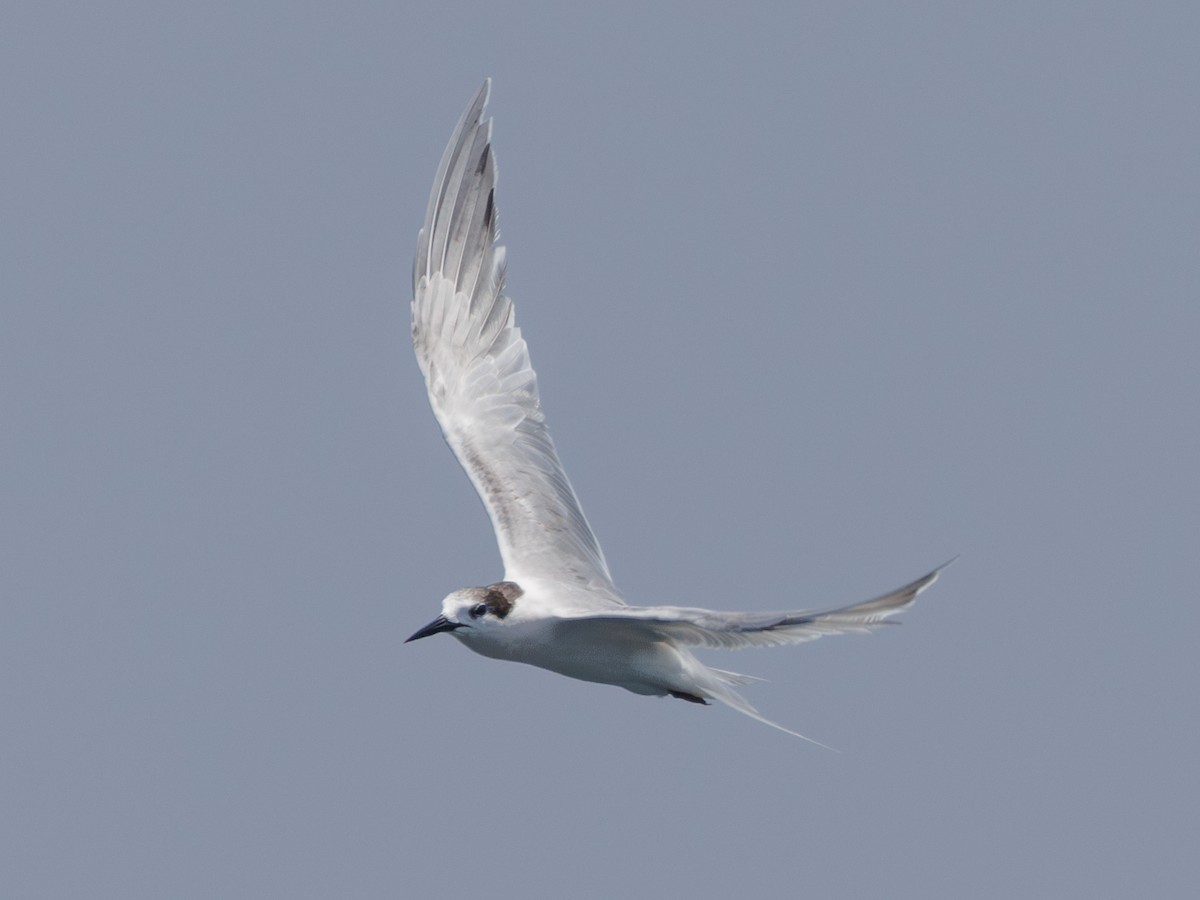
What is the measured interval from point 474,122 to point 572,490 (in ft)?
9.39

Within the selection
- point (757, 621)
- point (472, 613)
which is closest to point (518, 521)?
point (472, 613)

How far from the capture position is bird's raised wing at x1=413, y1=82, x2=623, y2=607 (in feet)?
40.7

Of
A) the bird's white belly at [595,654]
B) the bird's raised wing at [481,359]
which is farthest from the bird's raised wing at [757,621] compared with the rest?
the bird's raised wing at [481,359]

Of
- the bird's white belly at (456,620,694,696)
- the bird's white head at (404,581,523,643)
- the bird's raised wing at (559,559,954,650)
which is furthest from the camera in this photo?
the bird's white belly at (456,620,694,696)

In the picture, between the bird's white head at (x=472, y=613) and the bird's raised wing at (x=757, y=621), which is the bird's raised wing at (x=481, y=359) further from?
the bird's raised wing at (x=757, y=621)

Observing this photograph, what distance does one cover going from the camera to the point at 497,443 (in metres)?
A: 12.8

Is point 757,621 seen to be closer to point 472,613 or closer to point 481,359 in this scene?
point 472,613

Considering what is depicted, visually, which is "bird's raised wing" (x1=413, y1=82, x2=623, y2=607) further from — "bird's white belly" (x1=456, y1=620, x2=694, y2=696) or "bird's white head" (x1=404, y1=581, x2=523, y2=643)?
"bird's white head" (x1=404, y1=581, x2=523, y2=643)

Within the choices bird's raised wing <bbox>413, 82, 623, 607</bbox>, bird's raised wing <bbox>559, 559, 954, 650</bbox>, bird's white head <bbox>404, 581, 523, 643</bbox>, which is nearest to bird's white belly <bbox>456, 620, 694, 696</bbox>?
bird's white head <bbox>404, 581, 523, 643</bbox>

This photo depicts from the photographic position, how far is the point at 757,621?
8.93 metres

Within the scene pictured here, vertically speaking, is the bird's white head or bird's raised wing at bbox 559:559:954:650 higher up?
the bird's white head

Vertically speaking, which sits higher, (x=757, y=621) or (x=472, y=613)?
(x=472, y=613)

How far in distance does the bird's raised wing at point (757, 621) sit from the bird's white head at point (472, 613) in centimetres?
51

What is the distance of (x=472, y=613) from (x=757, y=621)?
218 cm
